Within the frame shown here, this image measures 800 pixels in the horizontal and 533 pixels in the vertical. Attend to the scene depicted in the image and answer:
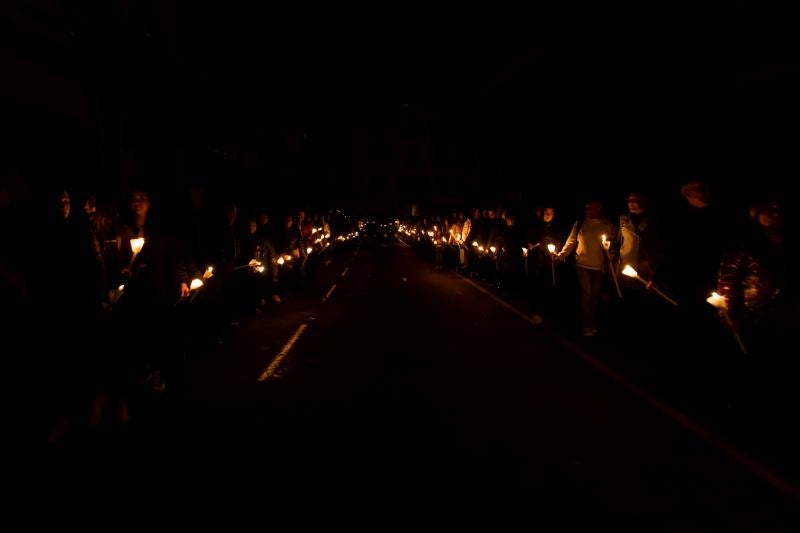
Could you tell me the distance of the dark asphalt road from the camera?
3.77 m

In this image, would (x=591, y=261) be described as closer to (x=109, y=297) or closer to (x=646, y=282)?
(x=646, y=282)

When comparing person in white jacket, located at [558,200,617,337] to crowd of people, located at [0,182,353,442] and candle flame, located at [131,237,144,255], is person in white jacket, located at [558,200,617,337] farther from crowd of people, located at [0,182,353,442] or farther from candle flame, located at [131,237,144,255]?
candle flame, located at [131,237,144,255]

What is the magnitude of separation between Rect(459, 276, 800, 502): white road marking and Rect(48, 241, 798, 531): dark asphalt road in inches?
2.5

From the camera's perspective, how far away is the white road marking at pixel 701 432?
3.97 m

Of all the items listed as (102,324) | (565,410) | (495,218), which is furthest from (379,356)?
(495,218)

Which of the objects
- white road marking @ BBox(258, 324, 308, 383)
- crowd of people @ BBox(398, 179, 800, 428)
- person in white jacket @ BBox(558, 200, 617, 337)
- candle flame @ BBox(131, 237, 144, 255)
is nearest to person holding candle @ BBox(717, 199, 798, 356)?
crowd of people @ BBox(398, 179, 800, 428)

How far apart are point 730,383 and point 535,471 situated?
321 cm

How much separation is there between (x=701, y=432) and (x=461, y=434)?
2006 millimetres

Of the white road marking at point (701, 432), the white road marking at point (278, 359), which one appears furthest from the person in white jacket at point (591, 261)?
the white road marking at point (278, 359)

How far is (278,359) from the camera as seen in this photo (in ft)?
25.5

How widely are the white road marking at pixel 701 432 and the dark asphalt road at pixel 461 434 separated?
63 mm

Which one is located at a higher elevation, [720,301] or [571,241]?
[571,241]

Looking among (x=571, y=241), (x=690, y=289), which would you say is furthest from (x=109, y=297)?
(x=571, y=241)

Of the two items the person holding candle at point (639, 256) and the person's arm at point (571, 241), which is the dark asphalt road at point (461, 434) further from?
the person's arm at point (571, 241)
